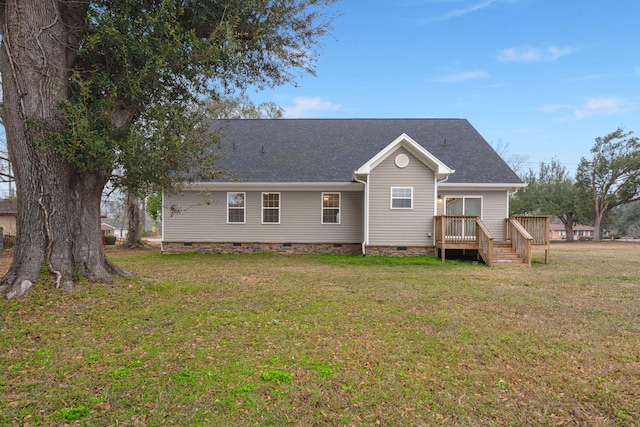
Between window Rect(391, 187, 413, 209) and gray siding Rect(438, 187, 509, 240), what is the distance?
1851 mm

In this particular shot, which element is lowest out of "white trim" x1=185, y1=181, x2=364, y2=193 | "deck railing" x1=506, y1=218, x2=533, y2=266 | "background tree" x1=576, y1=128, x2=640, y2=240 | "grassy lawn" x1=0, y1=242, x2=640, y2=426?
"grassy lawn" x1=0, y1=242, x2=640, y2=426

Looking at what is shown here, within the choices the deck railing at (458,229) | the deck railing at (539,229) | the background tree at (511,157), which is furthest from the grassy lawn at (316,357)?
the background tree at (511,157)

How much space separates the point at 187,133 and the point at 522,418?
6.56 meters

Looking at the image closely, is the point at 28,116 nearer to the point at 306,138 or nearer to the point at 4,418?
the point at 4,418

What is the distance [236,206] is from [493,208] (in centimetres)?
1026

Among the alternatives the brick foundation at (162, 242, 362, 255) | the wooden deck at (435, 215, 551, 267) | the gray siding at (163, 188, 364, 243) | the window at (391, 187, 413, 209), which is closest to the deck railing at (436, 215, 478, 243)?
the wooden deck at (435, 215, 551, 267)

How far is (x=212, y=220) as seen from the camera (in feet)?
46.5

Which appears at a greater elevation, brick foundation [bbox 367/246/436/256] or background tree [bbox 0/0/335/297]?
background tree [bbox 0/0/335/297]

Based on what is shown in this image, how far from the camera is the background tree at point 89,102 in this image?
17.8ft

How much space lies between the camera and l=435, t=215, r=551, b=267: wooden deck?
37.0 feet

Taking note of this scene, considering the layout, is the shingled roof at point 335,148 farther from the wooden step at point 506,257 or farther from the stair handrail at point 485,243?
the wooden step at point 506,257

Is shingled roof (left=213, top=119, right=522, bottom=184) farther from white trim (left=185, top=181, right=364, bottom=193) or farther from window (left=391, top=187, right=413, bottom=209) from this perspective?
window (left=391, top=187, right=413, bottom=209)

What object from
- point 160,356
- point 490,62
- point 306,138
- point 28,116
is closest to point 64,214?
point 28,116

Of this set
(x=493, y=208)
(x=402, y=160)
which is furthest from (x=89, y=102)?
(x=493, y=208)
